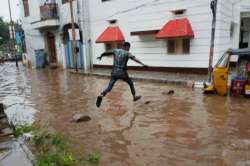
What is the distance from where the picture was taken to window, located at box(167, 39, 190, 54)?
544 inches

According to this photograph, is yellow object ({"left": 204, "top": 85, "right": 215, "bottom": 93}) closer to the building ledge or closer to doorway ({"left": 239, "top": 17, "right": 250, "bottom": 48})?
doorway ({"left": 239, "top": 17, "right": 250, "bottom": 48})

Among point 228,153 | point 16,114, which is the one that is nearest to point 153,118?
point 228,153

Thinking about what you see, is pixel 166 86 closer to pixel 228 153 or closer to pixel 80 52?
pixel 228 153

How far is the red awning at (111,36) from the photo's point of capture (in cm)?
1655

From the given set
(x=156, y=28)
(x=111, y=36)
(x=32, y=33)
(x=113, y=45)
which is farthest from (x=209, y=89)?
(x=32, y=33)

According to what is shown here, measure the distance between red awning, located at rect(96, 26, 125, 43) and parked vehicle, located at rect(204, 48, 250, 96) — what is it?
27.6 feet

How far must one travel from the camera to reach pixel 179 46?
554 inches

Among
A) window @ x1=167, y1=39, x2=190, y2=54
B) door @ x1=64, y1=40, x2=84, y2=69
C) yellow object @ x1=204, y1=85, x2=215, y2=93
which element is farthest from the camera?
door @ x1=64, y1=40, x2=84, y2=69

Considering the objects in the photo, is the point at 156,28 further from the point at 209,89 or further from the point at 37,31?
the point at 37,31

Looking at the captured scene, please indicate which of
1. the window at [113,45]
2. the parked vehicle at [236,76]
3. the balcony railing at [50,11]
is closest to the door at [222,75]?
the parked vehicle at [236,76]

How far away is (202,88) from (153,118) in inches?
163

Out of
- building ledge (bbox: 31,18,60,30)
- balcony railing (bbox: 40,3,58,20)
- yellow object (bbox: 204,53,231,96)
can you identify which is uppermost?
balcony railing (bbox: 40,3,58,20)

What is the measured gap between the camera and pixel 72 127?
6578mm

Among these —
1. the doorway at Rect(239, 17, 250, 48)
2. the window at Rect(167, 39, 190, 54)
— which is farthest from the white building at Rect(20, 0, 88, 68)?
the doorway at Rect(239, 17, 250, 48)
